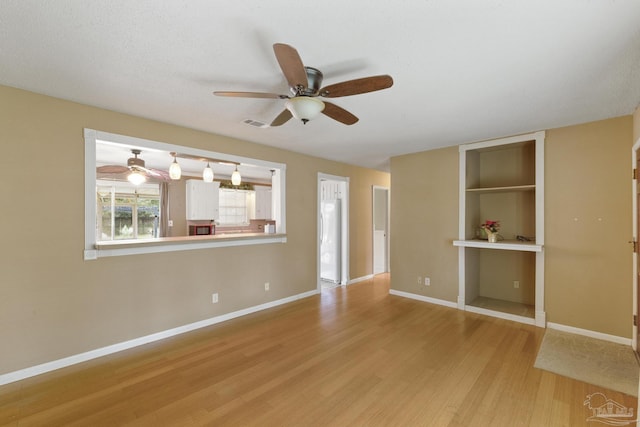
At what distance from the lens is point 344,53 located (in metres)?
1.88

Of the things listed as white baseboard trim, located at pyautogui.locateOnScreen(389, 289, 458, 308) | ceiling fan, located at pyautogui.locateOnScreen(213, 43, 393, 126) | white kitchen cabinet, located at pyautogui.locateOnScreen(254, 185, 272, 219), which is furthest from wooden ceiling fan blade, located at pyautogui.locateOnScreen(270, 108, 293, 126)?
white kitchen cabinet, located at pyautogui.locateOnScreen(254, 185, 272, 219)

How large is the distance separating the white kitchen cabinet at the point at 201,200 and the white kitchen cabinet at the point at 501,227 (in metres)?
5.29

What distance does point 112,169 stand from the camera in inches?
186

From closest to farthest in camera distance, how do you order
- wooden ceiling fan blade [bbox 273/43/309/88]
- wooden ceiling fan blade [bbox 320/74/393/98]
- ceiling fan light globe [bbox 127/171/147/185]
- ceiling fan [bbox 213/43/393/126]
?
wooden ceiling fan blade [bbox 273/43/309/88]
ceiling fan [bbox 213/43/393/126]
wooden ceiling fan blade [bbox 320/74/393/98]
ceiling fan light globe [bbox 127/171/147/185]

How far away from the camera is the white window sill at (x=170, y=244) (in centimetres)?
288

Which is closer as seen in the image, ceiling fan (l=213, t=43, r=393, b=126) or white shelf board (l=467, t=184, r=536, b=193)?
ceiling fan (l=213, t=43, r=393, b=126)

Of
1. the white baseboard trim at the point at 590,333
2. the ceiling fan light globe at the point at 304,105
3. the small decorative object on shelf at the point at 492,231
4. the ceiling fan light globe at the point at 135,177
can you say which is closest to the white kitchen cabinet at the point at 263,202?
the ceiling fan light globe at the point at 135,177

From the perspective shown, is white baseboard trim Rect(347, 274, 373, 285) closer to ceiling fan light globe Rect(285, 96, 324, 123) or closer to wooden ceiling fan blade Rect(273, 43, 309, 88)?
ceiling fan light globe Rect(285, 96, 324, 123)

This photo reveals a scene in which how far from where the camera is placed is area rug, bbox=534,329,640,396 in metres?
2.39

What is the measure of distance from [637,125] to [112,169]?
7.10m

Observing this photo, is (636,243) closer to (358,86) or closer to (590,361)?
(590,361)

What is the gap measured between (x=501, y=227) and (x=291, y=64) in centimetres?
429

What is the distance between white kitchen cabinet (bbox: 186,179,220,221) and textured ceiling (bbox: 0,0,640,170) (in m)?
3.61

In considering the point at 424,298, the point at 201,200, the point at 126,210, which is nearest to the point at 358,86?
the point at 424,298
